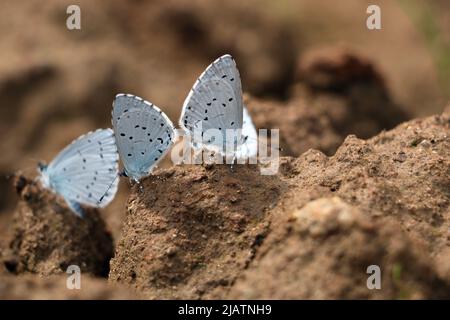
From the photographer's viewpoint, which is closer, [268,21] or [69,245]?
[69,245]

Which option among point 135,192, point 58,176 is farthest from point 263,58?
point 135,192

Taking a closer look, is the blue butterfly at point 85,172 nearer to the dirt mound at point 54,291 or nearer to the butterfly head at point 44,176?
the butterfly head at point 44,176

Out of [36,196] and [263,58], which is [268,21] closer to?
[263,58]

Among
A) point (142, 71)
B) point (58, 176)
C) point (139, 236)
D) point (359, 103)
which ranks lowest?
point (139, 236)

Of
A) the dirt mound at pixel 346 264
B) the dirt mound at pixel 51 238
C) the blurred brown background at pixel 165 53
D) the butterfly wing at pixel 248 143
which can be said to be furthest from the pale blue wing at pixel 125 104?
the blurred brown background at pixel 165 53

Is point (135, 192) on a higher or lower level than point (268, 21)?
lower
